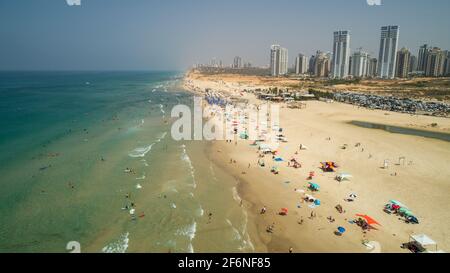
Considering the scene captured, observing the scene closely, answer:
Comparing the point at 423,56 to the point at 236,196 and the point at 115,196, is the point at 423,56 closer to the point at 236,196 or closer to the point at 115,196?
the point at 236,196

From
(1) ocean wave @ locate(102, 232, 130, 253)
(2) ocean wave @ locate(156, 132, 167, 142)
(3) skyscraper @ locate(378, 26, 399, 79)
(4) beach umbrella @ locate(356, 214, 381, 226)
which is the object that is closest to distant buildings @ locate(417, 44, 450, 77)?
(3) skyscraper @ locate(378, 26, 399, 79)

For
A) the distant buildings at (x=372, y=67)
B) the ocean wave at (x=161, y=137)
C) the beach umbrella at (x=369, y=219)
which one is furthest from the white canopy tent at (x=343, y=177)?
the distant buildings at (x=372, y=67)

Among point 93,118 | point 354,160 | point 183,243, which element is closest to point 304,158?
point 354,160

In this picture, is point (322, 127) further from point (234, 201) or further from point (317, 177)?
point (234, 201)

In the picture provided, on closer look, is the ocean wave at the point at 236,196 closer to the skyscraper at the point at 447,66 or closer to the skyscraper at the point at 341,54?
the skyscraper at the point at 341,54

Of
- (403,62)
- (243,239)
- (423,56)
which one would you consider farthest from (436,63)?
(243,239)

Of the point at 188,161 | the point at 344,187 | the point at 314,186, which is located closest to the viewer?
the point at 314,186
